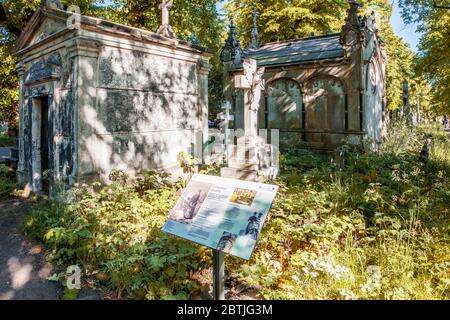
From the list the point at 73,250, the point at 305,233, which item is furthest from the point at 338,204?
the point at 73,250

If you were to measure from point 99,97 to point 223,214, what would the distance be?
14.5 feet

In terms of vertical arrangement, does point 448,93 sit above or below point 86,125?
above

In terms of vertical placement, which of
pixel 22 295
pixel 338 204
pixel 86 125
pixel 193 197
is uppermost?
pixel 86 125

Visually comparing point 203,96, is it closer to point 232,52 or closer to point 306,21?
point 232,52

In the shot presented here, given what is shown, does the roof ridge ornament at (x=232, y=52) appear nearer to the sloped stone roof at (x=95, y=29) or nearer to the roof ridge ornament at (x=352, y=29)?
the roof ridge ornament at (x=352, y=29)

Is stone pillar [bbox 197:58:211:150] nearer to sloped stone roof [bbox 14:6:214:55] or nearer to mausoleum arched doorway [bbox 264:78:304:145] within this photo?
sloped stone roof [bbox 14:6:214:55]

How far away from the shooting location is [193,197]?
320 centimetres

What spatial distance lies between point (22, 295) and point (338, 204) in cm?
431

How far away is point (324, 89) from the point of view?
9914 millimetres

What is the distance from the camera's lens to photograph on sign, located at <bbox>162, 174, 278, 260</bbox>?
2646mm

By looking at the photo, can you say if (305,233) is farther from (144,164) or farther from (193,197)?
(144,164)

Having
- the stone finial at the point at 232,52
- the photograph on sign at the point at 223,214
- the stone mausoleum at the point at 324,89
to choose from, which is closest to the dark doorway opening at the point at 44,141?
the photograph on sign at the point at 223,214

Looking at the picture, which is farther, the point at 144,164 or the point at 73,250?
the point at 144,164

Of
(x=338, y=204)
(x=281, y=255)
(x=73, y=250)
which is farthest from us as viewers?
(x=338, y=204)
